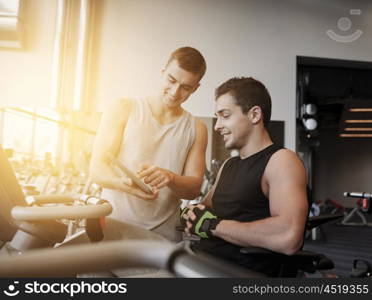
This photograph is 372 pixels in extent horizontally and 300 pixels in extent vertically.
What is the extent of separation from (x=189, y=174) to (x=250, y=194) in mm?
348

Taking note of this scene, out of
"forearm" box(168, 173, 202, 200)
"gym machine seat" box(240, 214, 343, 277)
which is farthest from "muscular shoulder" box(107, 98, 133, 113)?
"gym machine seat" box(240, 214, 343, 277)

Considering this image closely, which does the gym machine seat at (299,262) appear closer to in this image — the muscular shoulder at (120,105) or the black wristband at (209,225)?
the black wristband at (209,225)

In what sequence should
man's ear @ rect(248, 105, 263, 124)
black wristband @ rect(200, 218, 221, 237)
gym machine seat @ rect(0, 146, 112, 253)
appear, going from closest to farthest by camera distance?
1. gym machine seat @ rect(0, 146, 112, 253)
2. black wristband @ rect(200, 218, 221, 237)
3. man's ear @ rect(248, 105, 263, 124)

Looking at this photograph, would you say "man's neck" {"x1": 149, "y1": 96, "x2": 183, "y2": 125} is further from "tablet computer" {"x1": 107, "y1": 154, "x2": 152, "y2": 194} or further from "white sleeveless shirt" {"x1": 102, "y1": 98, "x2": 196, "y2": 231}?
"tablet computer" {"x1": 107, "y1": 154, "x2": 152, "y2": 194}

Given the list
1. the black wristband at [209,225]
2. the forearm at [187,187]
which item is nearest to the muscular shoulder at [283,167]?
the black wristband at [209,225]

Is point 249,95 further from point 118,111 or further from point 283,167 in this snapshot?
point 118,111

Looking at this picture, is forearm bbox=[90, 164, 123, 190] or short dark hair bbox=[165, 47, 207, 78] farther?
short dark hair bbox=[165, 47, 207, 78]

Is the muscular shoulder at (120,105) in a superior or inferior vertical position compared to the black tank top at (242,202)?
superior

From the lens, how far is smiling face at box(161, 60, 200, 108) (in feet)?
4.55

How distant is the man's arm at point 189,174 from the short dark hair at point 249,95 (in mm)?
273

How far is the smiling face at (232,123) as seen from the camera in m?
1.21

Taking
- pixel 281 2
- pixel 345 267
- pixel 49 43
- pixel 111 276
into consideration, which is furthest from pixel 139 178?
pixel 345 267

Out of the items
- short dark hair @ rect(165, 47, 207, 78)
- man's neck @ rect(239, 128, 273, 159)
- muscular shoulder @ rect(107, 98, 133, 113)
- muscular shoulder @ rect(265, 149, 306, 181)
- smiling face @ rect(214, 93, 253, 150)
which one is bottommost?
muscular shoulder @ rect(265, 149, 306, 181)

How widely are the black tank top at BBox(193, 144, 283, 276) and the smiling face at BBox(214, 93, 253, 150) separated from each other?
73 mm
